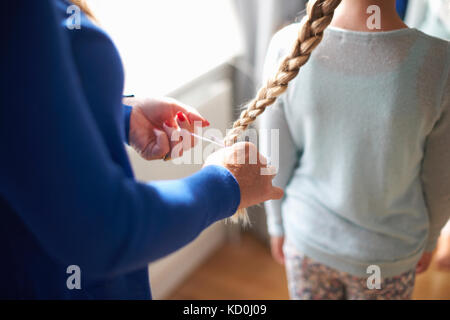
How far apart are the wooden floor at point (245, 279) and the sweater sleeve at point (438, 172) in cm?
94

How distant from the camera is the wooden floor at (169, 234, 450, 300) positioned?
170 cm

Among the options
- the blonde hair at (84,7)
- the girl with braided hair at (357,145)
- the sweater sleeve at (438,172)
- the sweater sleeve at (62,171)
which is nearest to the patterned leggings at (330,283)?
the girl with braided hair at (357,145)

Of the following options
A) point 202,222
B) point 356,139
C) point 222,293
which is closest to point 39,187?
point 202,222

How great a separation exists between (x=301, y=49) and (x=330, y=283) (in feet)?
1.81

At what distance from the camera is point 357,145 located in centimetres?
78

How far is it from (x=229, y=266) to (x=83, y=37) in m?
1.50

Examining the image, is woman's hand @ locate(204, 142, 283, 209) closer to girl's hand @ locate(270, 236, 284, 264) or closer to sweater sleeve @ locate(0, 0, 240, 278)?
sweater sleeve @ locate(0, 0, 240, 278)

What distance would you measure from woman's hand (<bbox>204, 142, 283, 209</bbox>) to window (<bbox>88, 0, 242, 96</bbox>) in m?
0.79

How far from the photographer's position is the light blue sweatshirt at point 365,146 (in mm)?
692

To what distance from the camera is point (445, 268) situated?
3.62 feet

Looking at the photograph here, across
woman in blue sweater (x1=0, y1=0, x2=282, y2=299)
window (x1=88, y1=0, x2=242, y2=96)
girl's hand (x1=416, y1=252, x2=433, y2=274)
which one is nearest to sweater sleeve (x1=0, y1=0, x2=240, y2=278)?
woman in blue sweater (x1=0, y1=0, x2=282, y2=299)

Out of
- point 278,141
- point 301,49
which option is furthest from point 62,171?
point 278,141

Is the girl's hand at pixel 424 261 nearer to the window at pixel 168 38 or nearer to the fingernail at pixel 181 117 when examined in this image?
the fingernail at pixel 181 117

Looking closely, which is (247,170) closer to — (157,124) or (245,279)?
(157,124)
